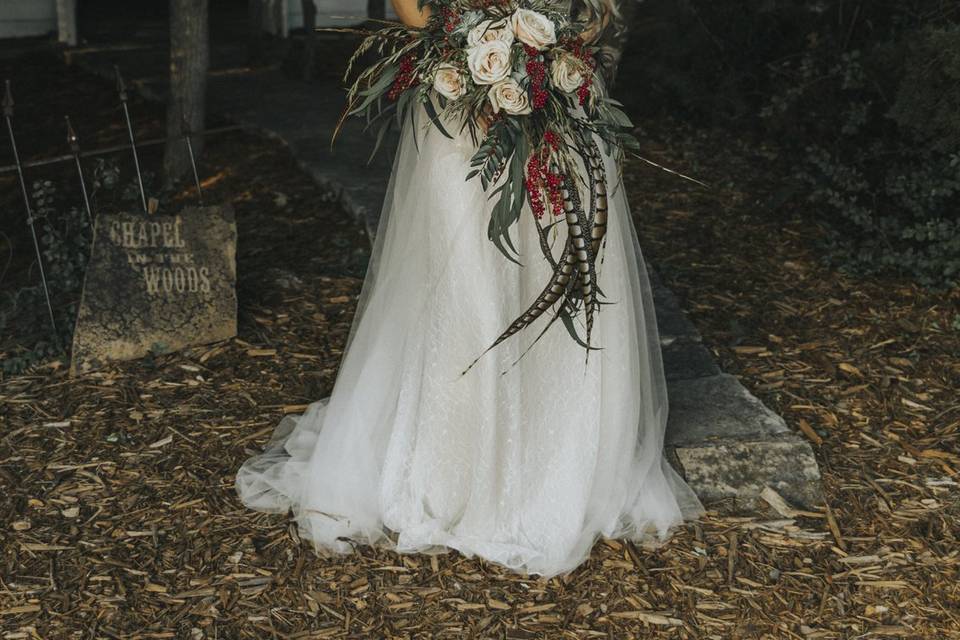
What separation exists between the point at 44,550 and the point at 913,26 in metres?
5.45

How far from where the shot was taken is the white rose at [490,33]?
295 centimetres

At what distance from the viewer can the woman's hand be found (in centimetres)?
323

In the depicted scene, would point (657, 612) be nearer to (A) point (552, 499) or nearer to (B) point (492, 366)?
(A) point (552, 499)

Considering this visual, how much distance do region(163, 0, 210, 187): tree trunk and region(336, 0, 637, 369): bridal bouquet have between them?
3493 mm

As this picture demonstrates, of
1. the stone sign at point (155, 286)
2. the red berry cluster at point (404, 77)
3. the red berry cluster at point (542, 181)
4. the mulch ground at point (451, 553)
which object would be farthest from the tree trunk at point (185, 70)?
the red berry cluster at point (542, 181)

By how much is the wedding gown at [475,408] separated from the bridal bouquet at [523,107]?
138mm

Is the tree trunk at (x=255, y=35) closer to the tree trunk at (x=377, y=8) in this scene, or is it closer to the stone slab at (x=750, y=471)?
the tree trunk at (x=377, y=8)

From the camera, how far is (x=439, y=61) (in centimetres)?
307

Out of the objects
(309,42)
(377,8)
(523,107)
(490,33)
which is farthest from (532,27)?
(309,42)

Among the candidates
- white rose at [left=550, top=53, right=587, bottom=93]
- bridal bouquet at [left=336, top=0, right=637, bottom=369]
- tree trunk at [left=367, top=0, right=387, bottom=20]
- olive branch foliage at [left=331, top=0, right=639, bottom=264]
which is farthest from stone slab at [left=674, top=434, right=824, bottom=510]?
tree trunk at [left=367, top=0, right=387, bottom=20]

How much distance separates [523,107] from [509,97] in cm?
6

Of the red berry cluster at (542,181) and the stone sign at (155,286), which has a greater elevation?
the red berry cluster at (542,181)

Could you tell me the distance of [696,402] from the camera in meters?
4.16

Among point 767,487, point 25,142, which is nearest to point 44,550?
point 767,487
